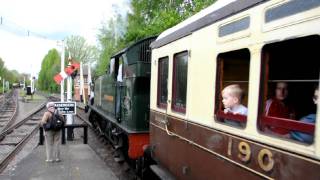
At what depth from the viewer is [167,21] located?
18.8 meters

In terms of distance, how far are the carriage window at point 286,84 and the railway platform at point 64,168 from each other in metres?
6.50

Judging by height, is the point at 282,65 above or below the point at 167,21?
below

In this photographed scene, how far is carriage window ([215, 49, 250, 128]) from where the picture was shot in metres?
4.42

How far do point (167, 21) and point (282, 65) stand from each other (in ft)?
49.6

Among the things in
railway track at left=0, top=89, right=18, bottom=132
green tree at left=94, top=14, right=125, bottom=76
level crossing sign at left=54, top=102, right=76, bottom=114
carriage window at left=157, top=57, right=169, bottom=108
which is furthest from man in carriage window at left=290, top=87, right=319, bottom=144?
green tree at left=94, top=14, right=125, bottom=76

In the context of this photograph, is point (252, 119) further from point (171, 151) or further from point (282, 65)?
point (171, 151)

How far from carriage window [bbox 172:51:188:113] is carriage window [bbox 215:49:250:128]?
45.1 inches

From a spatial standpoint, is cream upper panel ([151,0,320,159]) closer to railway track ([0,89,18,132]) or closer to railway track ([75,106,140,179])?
railway track ([75,106,140,179])

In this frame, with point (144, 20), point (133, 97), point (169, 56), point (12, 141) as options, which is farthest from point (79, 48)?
point (169, 56)

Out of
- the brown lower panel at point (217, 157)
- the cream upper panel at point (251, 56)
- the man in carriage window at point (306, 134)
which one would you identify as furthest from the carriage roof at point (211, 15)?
the brown lower panel at point (217, 157)

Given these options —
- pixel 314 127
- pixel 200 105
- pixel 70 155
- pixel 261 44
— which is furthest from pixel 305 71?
pixel 70 155

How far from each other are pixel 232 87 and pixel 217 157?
720 millimetres

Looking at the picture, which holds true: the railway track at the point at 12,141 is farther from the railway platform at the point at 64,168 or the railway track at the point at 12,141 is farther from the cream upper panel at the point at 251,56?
the cream upper panel at the point at 251,56

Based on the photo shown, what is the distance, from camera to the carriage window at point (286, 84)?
12.0ft
